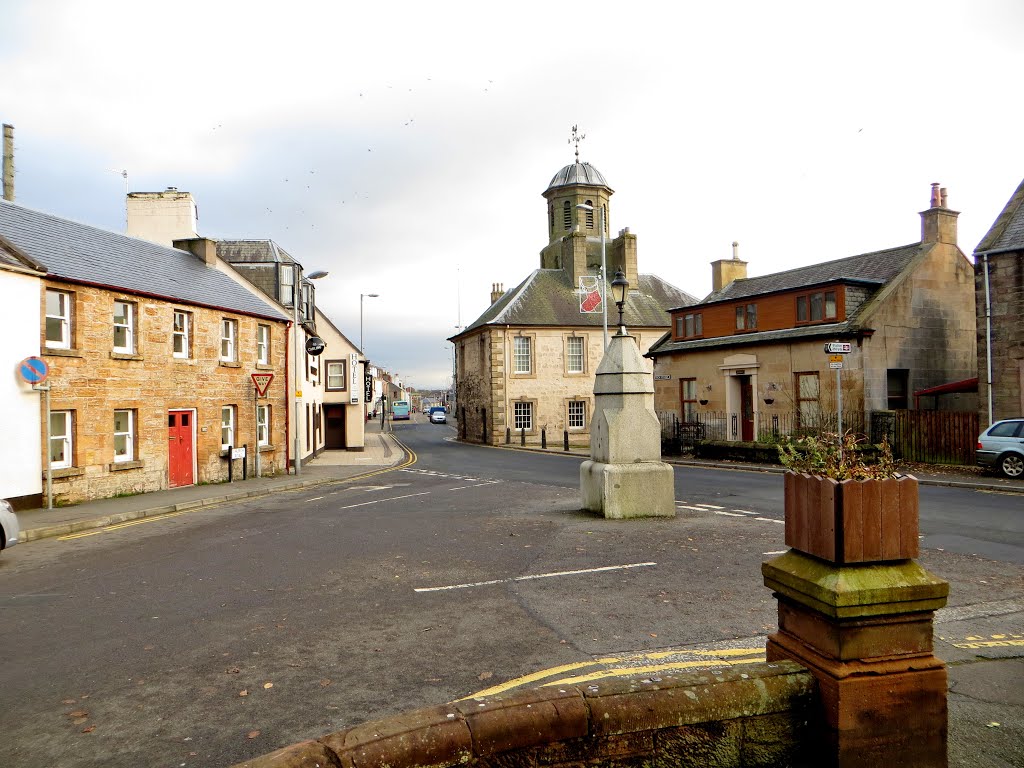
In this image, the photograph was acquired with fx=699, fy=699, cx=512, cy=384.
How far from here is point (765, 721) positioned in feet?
10.8

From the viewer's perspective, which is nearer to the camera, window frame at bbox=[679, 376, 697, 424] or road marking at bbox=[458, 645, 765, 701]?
road marking at bbox=[458, 645, 765, 701]

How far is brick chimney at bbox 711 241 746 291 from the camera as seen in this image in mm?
37500

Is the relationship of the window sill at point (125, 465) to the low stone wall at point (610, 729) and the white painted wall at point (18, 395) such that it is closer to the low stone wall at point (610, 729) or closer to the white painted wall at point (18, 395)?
the white painted wall at point (18, 395)

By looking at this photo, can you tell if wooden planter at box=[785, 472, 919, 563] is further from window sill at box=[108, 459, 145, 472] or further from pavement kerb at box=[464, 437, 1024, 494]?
window sill at box=[108, 459, 145, 472]

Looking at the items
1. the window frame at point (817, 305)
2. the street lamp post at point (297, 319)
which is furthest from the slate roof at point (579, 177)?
the window frame at point (817, 305)

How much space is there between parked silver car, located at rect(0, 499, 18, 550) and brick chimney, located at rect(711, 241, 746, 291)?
3330 centimetres

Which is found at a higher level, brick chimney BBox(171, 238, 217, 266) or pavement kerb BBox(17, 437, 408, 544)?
brick chimney BBox(171, 238, 217, 266)

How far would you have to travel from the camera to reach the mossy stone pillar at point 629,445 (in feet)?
41.2

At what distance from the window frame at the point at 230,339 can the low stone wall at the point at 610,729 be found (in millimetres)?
21920

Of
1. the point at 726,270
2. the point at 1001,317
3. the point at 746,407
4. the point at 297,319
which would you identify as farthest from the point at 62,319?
the point at 726,270

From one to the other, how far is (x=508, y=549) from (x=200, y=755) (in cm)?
626

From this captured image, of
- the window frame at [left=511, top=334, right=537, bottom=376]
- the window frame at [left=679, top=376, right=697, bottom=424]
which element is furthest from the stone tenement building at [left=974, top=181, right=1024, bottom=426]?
the window frame at [left=511, top=334, right=537, bottom=376]

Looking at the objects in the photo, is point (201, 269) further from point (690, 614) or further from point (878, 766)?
point (878, 766)

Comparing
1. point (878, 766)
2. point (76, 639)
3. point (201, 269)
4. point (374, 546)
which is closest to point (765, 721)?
point (878, 766)
